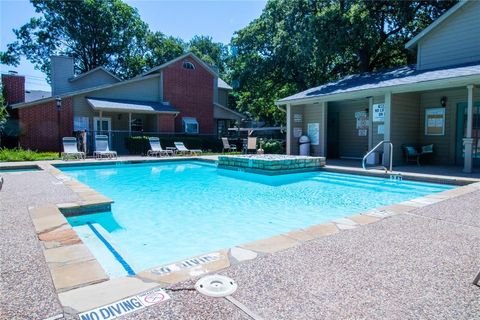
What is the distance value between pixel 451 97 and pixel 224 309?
39.2 feet

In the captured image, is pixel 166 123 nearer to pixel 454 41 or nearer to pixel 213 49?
pixel 454 41

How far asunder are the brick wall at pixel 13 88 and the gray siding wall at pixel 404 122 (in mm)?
23632

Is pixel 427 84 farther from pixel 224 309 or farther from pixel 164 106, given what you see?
pixel 164 106

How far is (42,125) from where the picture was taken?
16922mm

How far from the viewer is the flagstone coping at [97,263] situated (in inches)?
85.4

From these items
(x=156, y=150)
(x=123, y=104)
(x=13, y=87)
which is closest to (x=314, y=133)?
(x=156, y=150)

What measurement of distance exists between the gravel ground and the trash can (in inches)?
409

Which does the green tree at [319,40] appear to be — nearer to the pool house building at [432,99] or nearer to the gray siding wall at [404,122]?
the pool house building at [432,99]

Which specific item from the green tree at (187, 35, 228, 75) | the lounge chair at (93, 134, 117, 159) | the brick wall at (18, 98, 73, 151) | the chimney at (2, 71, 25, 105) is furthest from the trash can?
the green tree at (187, 35, 228, 75)

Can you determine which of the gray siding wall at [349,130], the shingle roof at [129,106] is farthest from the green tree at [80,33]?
the gray siding wall at [349,130]

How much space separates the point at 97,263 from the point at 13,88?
24.5m

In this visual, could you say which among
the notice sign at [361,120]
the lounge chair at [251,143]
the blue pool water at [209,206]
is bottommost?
the blue pool water at [209,206]

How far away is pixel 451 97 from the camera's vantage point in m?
10.8

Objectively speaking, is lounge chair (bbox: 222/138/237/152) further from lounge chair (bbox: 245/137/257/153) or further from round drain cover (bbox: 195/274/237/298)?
round drain cover (bbox: 195/274/237/298)
